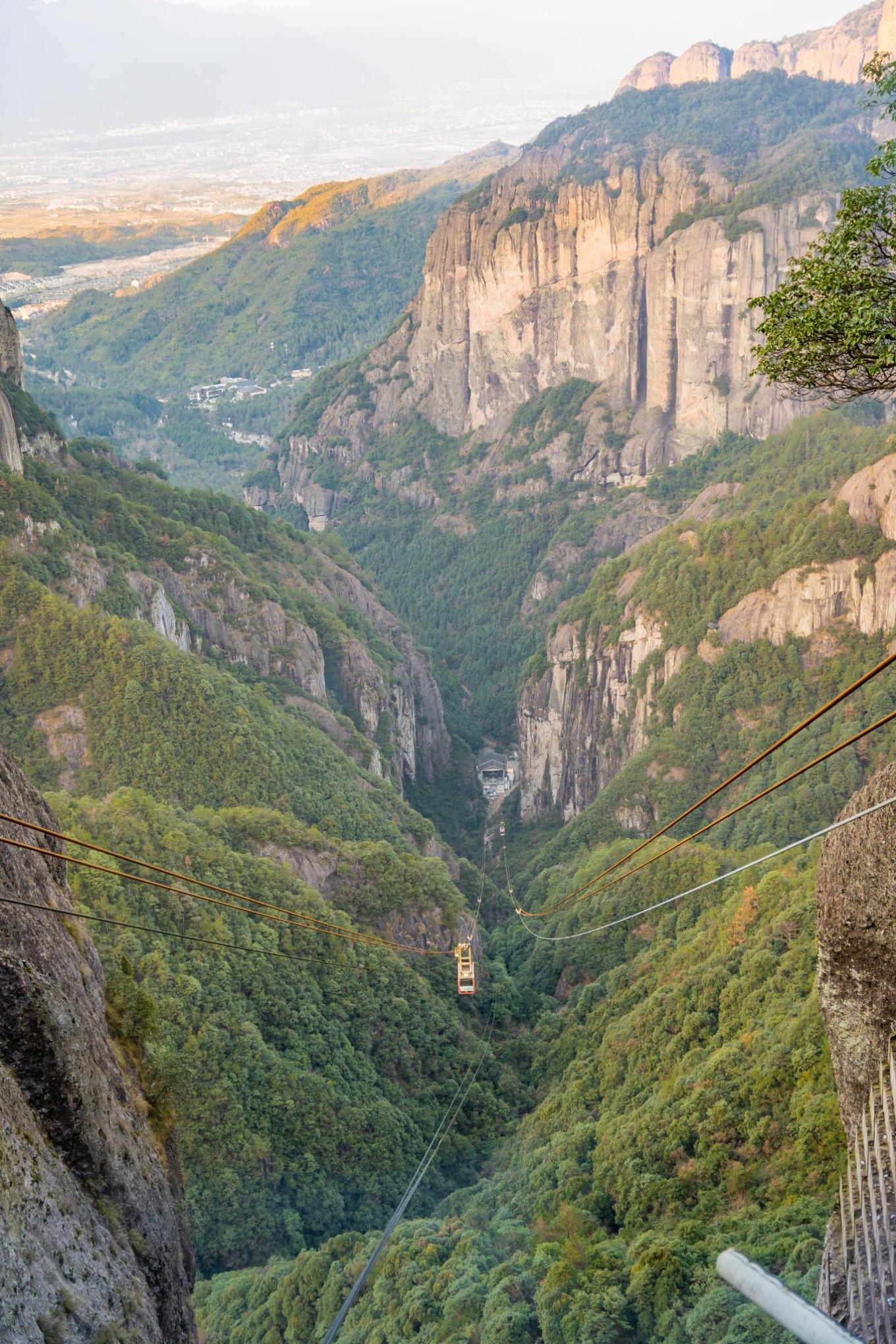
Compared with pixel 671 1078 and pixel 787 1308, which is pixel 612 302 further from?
pixel 787 1308

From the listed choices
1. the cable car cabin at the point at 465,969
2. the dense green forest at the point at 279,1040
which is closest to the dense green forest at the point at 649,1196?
the dense green forest at the point at 279,1040

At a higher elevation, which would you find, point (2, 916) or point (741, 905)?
point (2, 916)

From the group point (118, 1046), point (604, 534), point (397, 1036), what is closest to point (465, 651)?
point (604, 534)

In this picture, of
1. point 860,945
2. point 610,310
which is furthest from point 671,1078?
point 610,310

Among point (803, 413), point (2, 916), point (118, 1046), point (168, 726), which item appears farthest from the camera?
point (803, 413)

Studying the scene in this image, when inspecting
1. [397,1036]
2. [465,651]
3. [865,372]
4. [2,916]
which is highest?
[865,372]

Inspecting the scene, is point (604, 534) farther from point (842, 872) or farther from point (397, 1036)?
point (842, 872)
